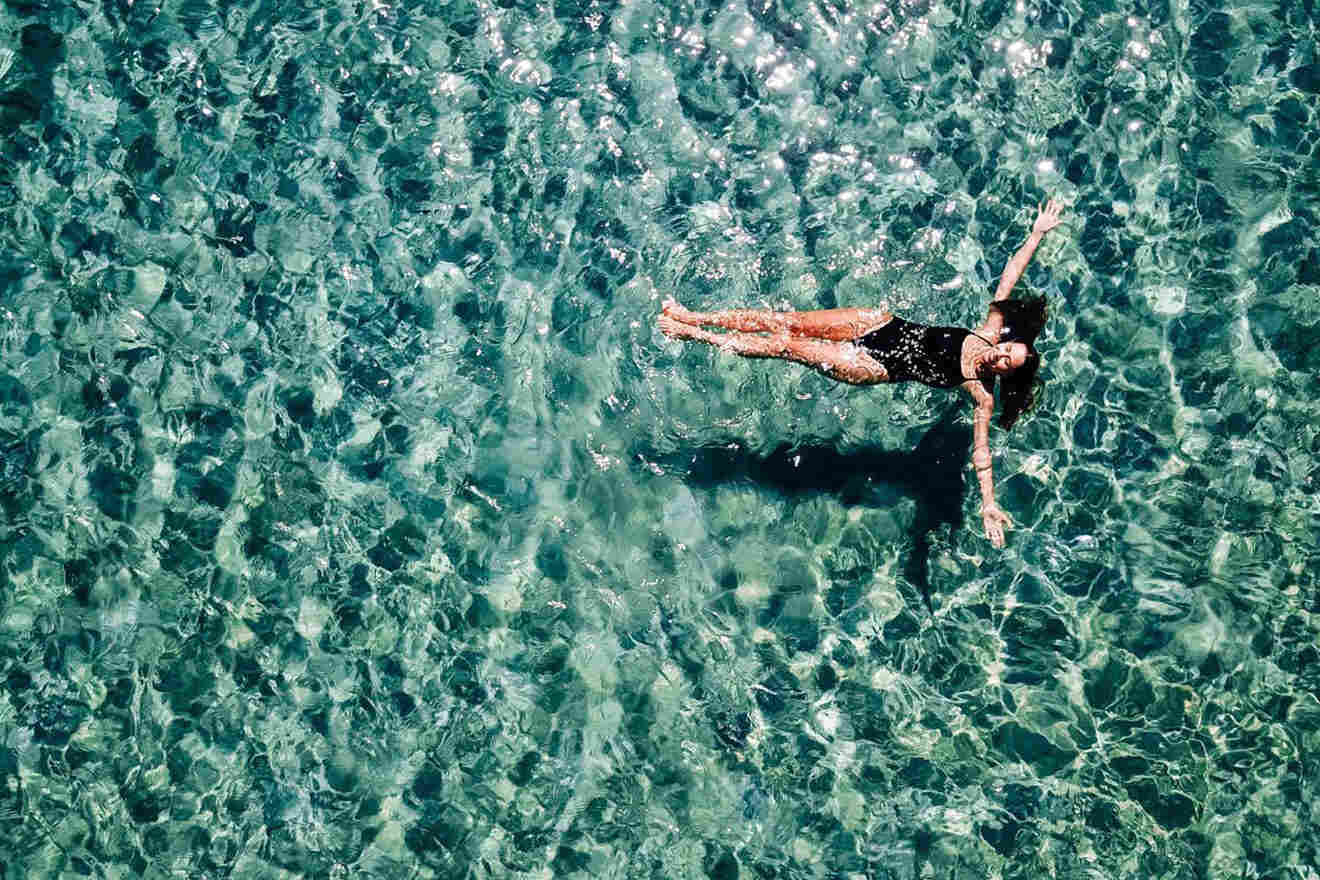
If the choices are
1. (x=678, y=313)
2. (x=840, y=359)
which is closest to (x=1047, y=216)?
(x=840, y=359)

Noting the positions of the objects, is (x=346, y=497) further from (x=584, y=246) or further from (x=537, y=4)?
(x=537, y=4)

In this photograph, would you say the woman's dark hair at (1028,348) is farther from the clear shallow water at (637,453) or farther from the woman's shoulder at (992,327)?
the clear shallow water at (637,453)

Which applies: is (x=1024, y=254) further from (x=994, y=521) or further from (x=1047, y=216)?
(x=994, y=521)

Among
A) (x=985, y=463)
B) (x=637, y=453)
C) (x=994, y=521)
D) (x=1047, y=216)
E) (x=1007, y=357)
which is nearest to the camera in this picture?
(x=1007, y=357)

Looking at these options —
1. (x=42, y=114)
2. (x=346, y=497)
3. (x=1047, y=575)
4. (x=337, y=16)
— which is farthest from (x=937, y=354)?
(x=42, y=114)

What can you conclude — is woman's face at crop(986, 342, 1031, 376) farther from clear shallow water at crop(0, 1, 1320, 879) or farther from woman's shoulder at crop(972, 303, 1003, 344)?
clear shallow water at crop(0, 1, 1320, 879)

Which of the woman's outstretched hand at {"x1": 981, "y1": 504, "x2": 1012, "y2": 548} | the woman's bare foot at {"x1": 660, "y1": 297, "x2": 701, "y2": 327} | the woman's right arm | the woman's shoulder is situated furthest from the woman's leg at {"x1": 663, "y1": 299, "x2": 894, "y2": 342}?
the woman's outstretched hand at {"x1": 981, "y1": 504, "x2": 1012, "y2": 548}
